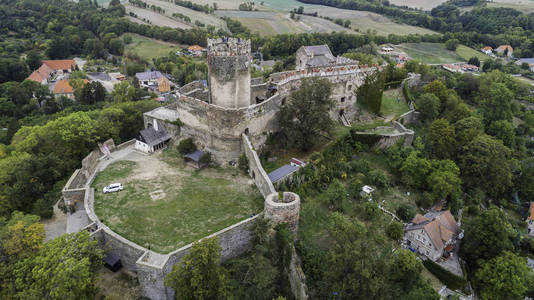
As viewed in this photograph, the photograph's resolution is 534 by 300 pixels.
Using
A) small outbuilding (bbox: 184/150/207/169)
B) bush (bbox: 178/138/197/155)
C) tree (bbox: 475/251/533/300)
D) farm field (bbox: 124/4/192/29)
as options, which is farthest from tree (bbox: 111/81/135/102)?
farm field (bbox: 124/4/192/29)

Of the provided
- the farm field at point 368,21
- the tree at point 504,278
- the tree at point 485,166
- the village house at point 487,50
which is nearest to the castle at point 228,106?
the tree at point 485,166

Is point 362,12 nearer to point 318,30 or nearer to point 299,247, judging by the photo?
point 318,30

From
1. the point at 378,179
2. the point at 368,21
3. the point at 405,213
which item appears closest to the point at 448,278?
the point at 405,213

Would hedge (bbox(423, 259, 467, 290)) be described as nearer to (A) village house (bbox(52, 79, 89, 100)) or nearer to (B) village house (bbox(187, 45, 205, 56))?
(A) village house (bbox(52, 79, 89, 100))

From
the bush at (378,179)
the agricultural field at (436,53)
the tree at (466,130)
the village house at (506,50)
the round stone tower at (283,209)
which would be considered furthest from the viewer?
the village house at (506,50)

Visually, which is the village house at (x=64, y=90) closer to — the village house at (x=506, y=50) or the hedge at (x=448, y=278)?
the hedge at (x=448, y=278)

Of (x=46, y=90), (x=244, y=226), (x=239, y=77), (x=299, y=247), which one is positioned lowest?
(x=46, y=90)

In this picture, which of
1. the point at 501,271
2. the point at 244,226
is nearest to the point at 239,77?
the point at 244,226

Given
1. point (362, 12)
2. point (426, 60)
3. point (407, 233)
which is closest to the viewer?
point (407, 233)
